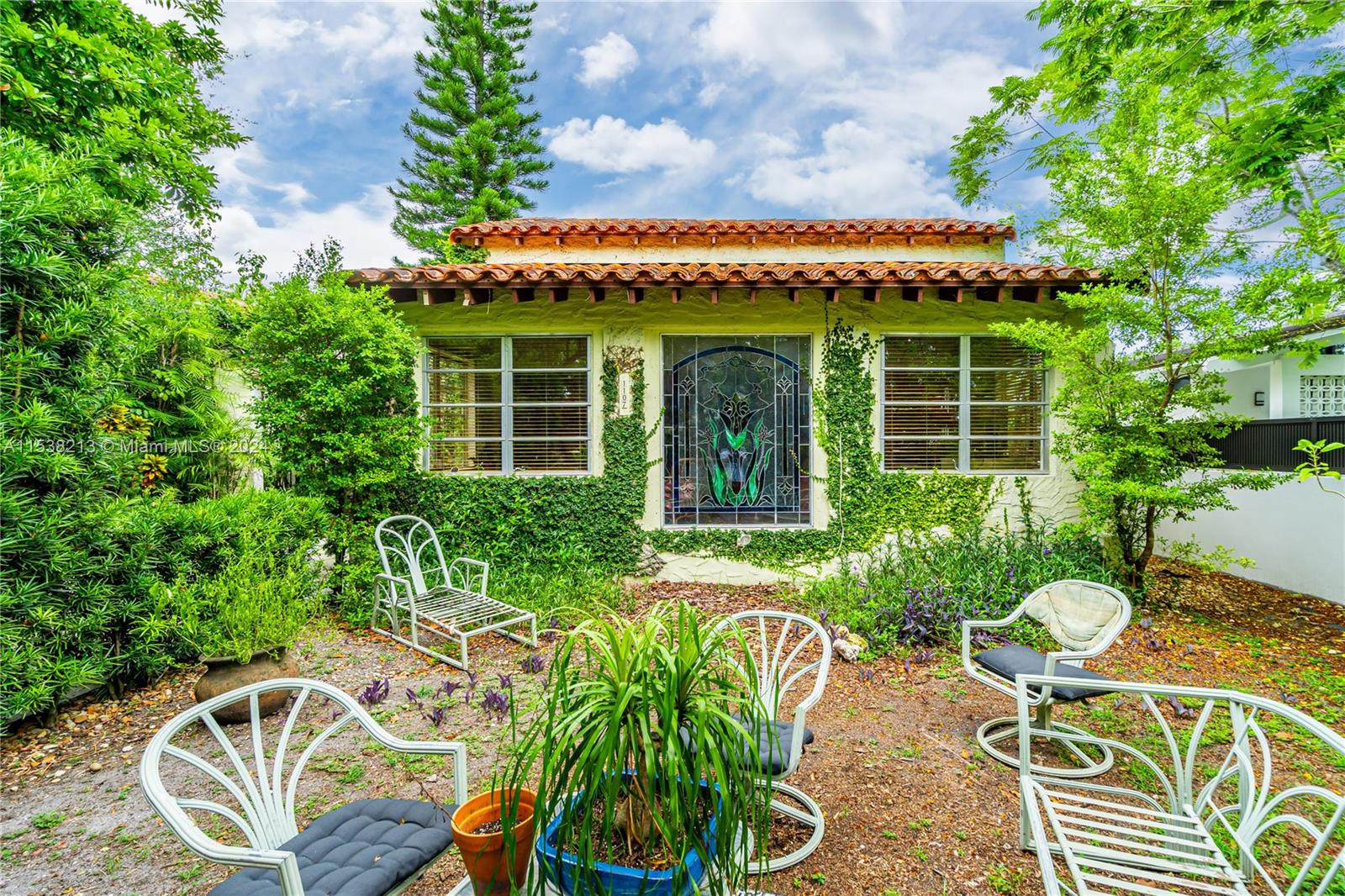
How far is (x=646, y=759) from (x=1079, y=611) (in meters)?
3.16

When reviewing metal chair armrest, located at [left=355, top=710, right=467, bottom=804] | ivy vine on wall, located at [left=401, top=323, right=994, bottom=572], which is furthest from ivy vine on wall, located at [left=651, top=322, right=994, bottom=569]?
metal chair armrest, located at [left=355, top=710, right=467, bottom=804]

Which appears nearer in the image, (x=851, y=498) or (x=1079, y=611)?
(x=1079, y=611)

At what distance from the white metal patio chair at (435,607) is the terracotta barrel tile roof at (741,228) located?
4418 mm

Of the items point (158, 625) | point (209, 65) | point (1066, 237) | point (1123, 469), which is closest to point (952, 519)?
point (1123, 469)

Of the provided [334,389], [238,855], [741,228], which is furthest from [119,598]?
[741,228]

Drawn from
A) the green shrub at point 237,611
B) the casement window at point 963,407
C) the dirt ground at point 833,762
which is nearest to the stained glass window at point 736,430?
the casement window at point 963,407

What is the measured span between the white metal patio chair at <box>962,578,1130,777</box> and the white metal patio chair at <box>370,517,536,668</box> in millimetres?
3159

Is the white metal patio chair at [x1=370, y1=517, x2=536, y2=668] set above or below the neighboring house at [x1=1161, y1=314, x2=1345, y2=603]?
below

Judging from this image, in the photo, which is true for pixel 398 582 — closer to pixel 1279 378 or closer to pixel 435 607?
pixel 435 607

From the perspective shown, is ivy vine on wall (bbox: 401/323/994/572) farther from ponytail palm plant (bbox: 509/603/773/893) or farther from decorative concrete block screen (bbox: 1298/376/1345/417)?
decorative concrete block screen (bbox: 1298/376/1345/417)

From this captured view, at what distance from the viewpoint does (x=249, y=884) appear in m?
1.54

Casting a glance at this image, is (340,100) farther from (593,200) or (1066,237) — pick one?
(1066,237)

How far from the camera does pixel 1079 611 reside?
129 inches

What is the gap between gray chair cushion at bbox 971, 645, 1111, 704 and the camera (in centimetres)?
290
